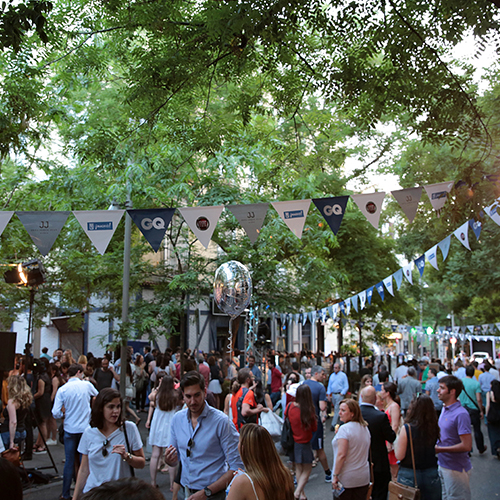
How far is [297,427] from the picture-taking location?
7.60 m

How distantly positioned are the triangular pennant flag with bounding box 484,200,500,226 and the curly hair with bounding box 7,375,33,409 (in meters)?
7.72

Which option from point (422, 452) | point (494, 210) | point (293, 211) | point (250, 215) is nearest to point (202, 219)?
point (250, 215)

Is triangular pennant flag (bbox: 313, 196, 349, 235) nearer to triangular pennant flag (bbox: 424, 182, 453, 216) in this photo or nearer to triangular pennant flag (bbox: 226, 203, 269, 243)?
triangular pennant flag (bbox: 226, 203, 269, 243)

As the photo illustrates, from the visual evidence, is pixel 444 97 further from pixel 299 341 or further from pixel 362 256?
pixel 299 341

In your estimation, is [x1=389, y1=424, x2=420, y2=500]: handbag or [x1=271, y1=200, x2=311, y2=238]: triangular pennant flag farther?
[x1=271, y1=200, x2=311, y2=238]: triangular pennant flag

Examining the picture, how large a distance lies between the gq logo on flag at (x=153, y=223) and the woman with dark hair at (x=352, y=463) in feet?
13.0

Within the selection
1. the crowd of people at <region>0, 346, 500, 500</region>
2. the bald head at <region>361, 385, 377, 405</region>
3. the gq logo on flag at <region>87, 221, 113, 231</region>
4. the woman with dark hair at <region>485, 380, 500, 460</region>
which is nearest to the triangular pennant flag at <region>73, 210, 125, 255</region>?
the gq logo on flag at <region>87, 221, 113, 231</region>

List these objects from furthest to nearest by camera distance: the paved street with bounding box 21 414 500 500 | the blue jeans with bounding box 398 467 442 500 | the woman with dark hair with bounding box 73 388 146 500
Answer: the paved street with bounding box 21 414 500 500
the blue jeans with bounding box 398 467 442 500
the woman with dark hair with bounding box 73 388 146 500

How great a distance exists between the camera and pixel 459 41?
6.83 meters

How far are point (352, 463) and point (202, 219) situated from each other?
4.11m

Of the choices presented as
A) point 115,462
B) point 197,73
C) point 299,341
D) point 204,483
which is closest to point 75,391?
point 115,462

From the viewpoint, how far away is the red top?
7.57m

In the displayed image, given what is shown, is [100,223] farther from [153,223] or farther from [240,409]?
[240,409]

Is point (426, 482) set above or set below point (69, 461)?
above
